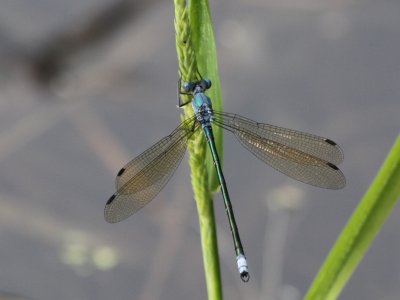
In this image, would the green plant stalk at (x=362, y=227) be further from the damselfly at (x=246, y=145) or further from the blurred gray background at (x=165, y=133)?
the blurred gray background at (x=165, y=133)

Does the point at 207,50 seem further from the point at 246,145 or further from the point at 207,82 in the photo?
the point at 246,145

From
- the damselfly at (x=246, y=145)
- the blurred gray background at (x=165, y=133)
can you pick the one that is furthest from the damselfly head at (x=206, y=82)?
the blurred gray background at (x=165, y=133)

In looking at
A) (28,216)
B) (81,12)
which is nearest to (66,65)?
(81,12)

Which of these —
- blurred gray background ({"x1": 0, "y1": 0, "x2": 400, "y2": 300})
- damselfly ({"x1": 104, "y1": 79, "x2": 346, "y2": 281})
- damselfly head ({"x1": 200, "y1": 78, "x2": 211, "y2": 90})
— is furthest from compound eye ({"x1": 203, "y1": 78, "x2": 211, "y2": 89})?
blurred gray background ({"x1": 0, "y1": 0, "x2": 400, "y2": 300})

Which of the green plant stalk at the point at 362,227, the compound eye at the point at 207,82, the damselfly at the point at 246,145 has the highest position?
the damselfly at the point at 246,145

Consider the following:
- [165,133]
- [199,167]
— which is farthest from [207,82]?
[165,133]

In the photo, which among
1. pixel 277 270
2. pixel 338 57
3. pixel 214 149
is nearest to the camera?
pixel 214 149

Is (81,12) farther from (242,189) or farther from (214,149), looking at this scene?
(214,149)
